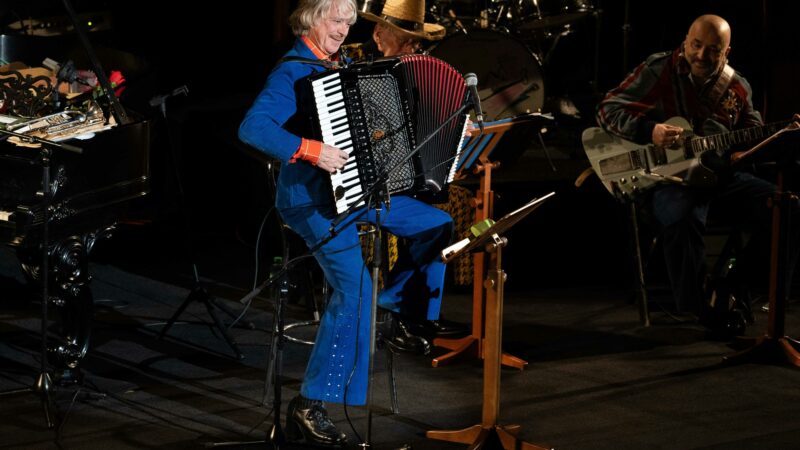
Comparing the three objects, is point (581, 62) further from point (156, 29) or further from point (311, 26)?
point (311, 26)

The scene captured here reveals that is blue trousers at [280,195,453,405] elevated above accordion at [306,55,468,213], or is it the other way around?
accordion at [306,55,468,213]

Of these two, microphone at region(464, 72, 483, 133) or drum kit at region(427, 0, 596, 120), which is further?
drum kit at region(427, 0, 596, 120)

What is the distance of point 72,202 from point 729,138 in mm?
3420

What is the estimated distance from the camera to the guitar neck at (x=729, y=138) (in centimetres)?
588

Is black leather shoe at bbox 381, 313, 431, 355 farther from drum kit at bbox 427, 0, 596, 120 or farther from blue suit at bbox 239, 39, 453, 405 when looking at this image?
drum kit at bbox 427, 0, 596, 120

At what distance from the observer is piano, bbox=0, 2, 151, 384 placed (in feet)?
15.1

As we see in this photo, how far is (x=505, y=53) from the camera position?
24.1 feet

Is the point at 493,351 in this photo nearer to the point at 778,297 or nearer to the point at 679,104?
the point at 778,297

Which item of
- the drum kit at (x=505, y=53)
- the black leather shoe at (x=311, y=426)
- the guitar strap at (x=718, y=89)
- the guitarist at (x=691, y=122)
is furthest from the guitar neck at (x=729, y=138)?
the black leather shoe at (x=311, y=426)

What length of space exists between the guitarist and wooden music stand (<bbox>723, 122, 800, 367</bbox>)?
1.78ft

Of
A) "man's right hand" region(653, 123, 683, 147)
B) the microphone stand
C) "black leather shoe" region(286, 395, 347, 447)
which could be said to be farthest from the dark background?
"black leather shoe" region(286, 395, 347, 447)

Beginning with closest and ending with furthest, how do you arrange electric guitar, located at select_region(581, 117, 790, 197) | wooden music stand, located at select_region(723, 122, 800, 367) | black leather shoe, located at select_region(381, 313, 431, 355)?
black leather shoe, located at select_region(381, 313, 431, 355) < wooden music stand, located at select_region(723, 122, 800, 367) < electric guitar, located at select_region(581, 117, 790, 197)

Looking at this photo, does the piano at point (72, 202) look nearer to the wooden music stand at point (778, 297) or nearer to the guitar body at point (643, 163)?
the guitar body at point (643, 163)

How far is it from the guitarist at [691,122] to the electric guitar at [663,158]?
0.06 meters
